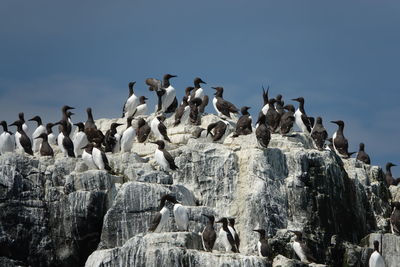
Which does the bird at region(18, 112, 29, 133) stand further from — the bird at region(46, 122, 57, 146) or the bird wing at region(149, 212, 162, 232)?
the bird wing at region(149, 212, 162, 232)

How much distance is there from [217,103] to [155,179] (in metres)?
5.75

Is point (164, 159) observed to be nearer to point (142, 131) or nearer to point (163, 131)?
point (163, 131)

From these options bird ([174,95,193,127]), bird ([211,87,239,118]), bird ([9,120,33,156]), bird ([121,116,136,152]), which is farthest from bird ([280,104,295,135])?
bird ([9,120,33,156])

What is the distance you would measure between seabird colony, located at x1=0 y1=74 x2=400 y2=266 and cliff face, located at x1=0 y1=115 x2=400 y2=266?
0.42 m

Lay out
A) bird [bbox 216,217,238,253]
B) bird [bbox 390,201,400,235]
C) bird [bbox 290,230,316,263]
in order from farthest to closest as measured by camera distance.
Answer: bird [bbox 390,201,400,235]
bird [bbox 290,230,316,263]
bird [bbox 216,217,238,253]

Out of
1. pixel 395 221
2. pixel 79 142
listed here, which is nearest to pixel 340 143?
pixel 395 221

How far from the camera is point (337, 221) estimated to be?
3291 cm

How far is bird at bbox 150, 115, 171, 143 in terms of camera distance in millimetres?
34781

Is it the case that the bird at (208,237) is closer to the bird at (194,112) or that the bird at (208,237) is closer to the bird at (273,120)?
the bird at (273,120)

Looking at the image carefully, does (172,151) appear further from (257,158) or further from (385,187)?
(385,187)

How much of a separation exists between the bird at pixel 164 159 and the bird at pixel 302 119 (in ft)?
16.5

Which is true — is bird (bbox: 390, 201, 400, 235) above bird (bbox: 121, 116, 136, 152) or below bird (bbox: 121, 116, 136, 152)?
below

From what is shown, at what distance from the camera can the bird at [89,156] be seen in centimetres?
3288

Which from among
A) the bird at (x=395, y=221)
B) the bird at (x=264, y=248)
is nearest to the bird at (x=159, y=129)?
the bird at (x=264, y=248)
